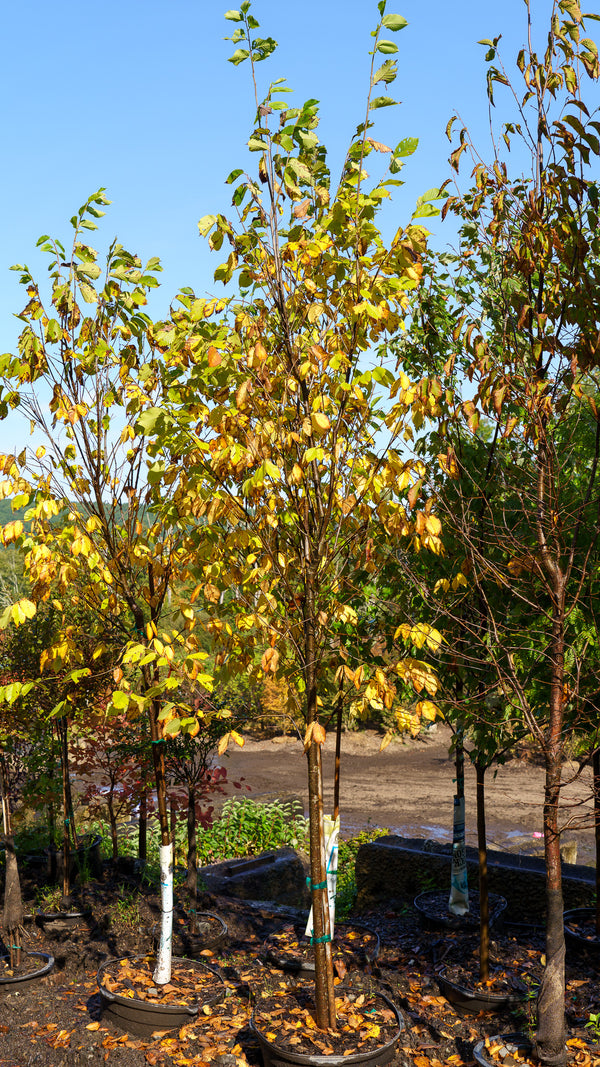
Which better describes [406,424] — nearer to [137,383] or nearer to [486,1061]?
[137,383]

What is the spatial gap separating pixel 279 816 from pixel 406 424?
828cm

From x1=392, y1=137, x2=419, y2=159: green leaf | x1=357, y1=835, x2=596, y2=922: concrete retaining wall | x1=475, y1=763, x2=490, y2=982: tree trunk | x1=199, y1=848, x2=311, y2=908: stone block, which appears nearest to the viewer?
x1=392, y1=137, x2=419, y2=159: green leaf

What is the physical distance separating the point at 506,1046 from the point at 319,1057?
A: 1.06 metres

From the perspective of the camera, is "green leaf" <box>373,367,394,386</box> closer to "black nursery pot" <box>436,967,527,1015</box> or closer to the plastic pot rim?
"black nursery pot" <box>436,967,527,1015</box>

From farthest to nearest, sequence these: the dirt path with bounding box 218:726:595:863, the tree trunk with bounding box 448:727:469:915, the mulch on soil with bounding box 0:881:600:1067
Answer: the dirt path with bounding box 218:726:595:863 → the tree trunk with bounding box 448:727:469:915 → the mulch on soil with bounding box 0:881:600:1067

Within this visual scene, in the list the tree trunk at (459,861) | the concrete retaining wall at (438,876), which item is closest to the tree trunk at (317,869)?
the tree trunk at (459,861)

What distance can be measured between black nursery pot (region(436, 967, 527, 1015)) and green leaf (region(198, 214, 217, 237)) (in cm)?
475

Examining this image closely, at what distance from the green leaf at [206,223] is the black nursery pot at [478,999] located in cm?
475

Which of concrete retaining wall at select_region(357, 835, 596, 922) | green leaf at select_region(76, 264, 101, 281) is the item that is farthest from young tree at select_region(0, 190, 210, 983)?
concrete retaining wall at select_region(357, 835, 596, 922)

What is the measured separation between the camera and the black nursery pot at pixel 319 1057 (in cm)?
398

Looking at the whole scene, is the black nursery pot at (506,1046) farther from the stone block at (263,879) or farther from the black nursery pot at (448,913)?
the stone block at (263,879)

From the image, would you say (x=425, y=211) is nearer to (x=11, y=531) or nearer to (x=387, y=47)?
(x=387, y=47)

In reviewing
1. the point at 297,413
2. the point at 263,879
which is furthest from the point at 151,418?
the point at 263,879

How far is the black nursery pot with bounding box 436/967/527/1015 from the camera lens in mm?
5004
